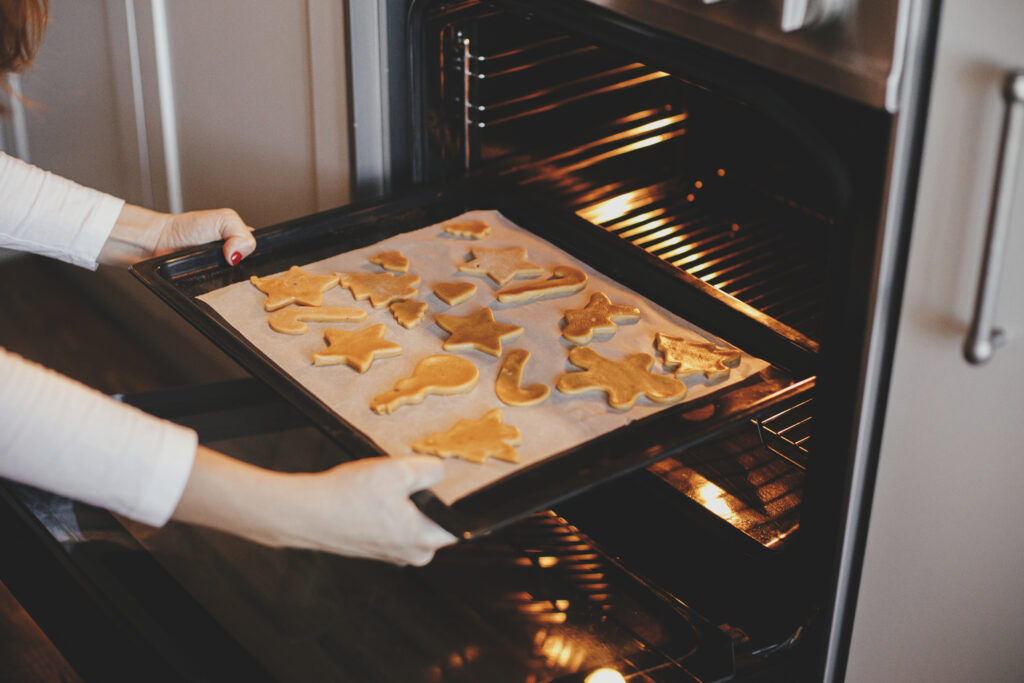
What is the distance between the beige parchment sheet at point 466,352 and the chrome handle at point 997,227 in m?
0.28

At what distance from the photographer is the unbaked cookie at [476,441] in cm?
92

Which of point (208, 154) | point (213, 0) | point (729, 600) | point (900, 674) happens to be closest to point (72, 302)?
point (208, 154)

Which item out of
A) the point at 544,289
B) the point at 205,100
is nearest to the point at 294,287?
the point at 544,289

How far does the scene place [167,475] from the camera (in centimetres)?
90

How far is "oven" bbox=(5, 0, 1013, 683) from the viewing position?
828mm

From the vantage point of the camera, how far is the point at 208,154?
180 cm

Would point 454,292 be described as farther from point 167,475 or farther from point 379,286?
Result: point 167,475

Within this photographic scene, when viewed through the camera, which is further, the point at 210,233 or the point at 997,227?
the point at 210,233

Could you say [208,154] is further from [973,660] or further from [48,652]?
[973,660]

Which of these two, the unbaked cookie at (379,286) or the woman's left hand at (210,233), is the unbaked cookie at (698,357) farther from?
the woman's left hand at (210,233)

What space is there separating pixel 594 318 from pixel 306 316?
1.05 feet

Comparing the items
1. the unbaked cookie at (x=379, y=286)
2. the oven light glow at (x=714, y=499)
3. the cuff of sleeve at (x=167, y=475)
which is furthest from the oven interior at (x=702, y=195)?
the cuff of sleeve at (x=167, y=475)

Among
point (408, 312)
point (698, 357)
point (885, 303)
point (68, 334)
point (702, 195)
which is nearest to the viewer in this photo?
point (885, 303)

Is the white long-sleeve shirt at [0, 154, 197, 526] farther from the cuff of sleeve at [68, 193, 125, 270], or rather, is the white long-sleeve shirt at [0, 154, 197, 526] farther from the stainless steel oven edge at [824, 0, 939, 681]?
the stainless steel oven edge at [824, 0, 939, 681]
